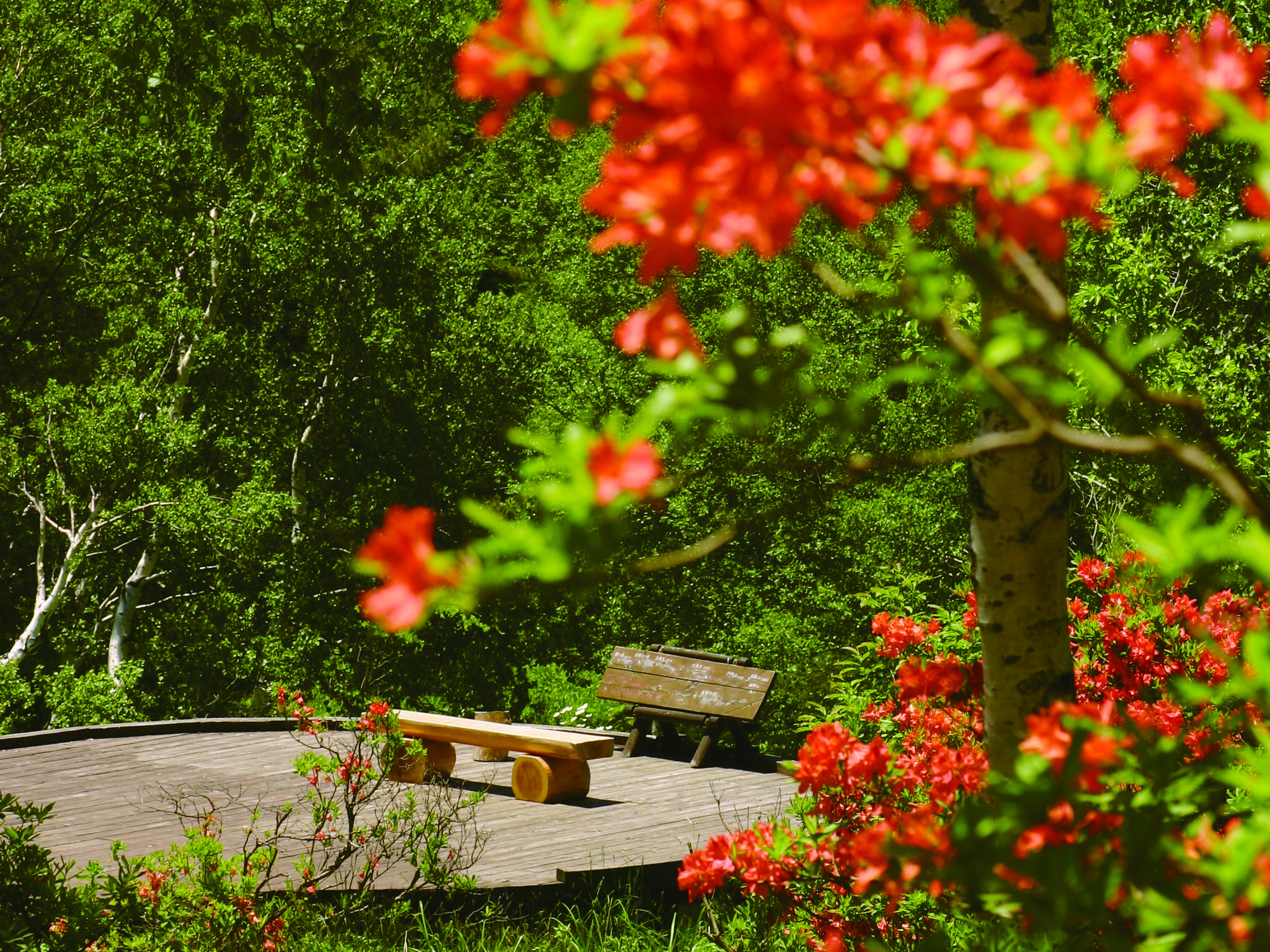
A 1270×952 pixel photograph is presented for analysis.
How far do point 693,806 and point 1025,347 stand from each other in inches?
258

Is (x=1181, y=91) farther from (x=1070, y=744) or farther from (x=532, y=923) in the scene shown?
(x=532, y=923)

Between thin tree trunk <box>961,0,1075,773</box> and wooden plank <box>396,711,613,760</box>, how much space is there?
5155 millimetres

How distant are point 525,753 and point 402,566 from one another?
7.13m

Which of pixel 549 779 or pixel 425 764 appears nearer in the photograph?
pixel 549 779

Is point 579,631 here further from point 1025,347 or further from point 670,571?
point 1025,347

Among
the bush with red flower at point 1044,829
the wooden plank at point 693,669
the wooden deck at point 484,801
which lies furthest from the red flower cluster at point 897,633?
the wooden plank at point 693,669

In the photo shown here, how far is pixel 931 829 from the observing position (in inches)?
66.4

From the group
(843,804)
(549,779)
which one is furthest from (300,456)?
(843,804)

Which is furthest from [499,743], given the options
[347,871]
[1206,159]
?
[1206,159]

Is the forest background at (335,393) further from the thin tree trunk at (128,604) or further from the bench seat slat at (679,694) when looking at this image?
the bench seat slat at (679,694)

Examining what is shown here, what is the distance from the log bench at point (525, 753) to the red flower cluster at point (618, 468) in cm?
634

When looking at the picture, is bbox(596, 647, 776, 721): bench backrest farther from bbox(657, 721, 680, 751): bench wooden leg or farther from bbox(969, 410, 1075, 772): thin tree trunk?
bbox(969, 410, 1075, 772): thin tree trunk

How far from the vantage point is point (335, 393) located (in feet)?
43.9

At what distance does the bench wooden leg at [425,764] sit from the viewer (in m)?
7.56
